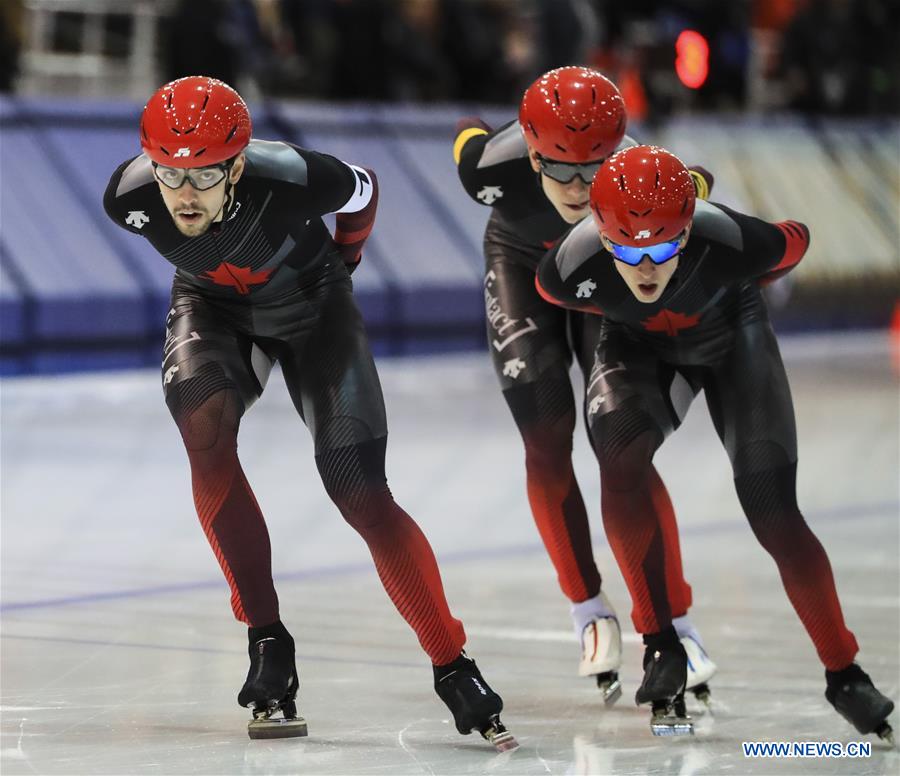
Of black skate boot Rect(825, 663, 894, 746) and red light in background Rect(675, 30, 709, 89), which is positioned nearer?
black skate boot Rect(825, 663, 894, 746)

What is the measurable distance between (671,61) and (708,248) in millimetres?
13194

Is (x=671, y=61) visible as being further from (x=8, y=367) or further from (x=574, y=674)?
(x=574, y=674)

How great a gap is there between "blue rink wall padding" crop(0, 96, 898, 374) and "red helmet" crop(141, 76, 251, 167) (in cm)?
814

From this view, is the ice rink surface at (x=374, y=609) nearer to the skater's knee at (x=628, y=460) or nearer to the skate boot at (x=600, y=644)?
the skate boot at (x=600, y=644)

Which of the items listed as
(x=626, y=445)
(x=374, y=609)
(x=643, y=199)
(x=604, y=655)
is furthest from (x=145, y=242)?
(x=643, y=199)

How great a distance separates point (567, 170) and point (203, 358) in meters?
1.19

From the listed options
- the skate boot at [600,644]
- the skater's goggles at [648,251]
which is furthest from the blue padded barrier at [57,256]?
the skater's goggles at [648,251]

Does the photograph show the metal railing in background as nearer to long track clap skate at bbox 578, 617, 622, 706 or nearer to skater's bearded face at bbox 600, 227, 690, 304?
long track clap skate at bbox 578, 617, 622, 706

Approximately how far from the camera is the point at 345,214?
4953mm

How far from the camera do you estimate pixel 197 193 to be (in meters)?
4.42

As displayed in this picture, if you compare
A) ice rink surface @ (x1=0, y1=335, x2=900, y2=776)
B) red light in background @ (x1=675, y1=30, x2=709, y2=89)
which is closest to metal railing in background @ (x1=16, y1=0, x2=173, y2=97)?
ice rink surface @ (x1=0, y1=335, x2=900, y2=776)

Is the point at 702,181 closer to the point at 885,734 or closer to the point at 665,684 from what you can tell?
the point at 665,684

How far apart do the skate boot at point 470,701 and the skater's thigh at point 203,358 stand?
894 millimetres

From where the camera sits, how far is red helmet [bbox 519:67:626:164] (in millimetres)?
4891
